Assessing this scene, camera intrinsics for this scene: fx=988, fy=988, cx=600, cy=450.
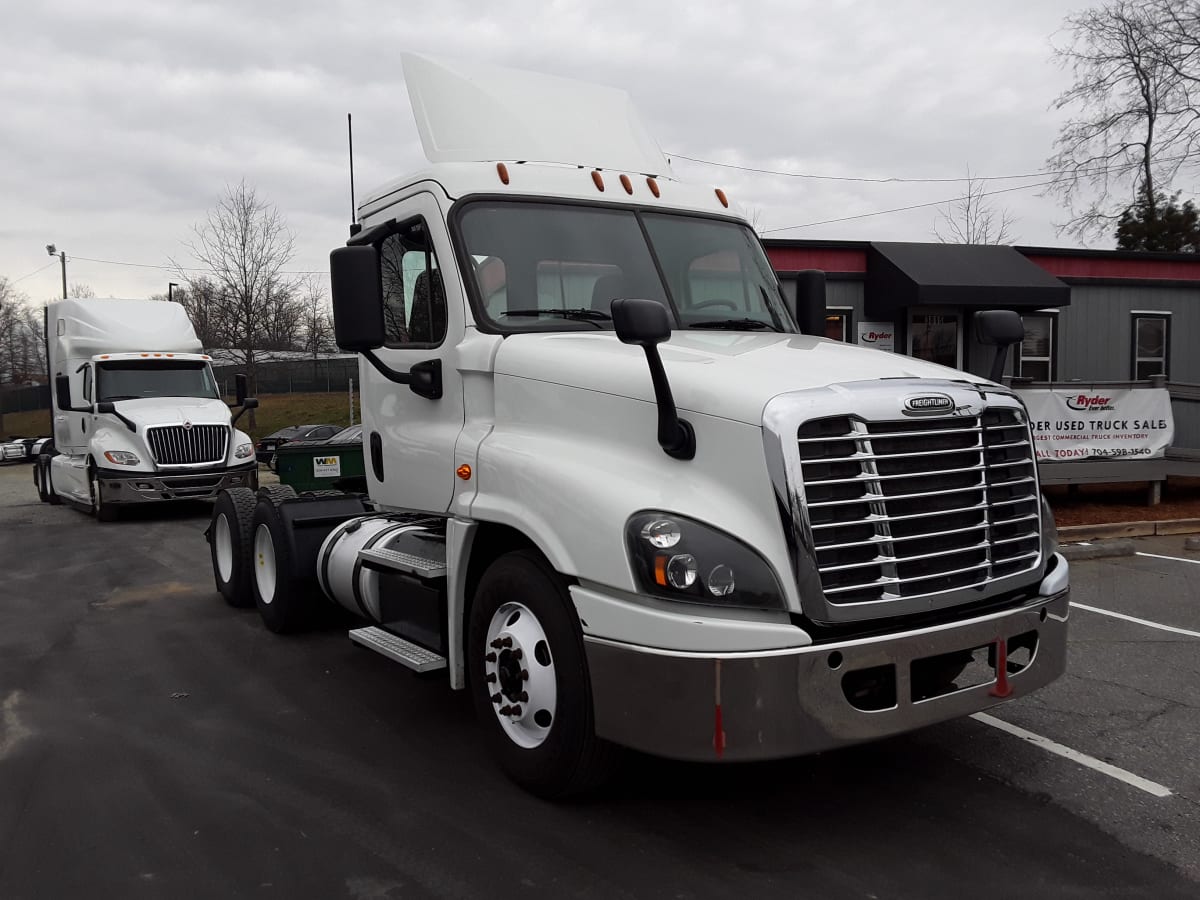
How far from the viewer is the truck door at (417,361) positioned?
483 cm

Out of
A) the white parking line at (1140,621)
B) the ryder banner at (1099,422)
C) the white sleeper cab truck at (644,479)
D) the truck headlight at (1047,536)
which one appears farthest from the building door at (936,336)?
the truck headlight at (1047,536)

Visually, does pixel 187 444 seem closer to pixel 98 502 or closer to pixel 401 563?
pixel 98 502

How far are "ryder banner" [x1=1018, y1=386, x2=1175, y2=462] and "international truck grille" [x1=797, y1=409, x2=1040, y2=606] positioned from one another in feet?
27.8

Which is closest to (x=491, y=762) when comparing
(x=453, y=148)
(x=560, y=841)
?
(x=560, y=841)

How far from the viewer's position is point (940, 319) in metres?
17.4

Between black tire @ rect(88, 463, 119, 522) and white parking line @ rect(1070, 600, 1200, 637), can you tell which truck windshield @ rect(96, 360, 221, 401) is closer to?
black tire @ rect(88, 463, 119, 522)

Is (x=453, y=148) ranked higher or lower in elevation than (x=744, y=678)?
higher

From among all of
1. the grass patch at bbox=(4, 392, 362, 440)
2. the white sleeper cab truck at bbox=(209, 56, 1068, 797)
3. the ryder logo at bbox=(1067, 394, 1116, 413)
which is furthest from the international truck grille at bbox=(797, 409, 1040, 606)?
the grass patch at bbox=(4, 392, 362, 440)

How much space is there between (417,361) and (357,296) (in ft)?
1.84

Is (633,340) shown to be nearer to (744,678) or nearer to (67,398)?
(744,678)

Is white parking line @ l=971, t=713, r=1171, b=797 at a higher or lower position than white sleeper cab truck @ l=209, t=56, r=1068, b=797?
lower

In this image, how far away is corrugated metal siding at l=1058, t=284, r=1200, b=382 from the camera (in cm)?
1841

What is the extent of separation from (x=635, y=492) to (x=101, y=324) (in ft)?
49.1

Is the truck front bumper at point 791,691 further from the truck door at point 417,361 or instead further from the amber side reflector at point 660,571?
the truck door at point 417,361
